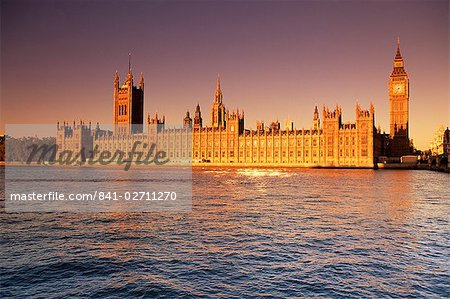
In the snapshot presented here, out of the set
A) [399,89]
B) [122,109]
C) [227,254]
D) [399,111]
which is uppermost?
[399,89]

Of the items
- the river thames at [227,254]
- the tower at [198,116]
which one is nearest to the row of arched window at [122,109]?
the tower at [198,116]

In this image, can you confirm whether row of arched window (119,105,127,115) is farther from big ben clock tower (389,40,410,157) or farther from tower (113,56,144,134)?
big ben clock tower (389,40,410,157)

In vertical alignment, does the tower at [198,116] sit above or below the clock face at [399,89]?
below

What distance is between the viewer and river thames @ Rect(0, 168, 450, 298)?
11203 millimetres

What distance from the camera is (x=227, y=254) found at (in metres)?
14.5

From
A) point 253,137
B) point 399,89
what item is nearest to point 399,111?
point 399,89

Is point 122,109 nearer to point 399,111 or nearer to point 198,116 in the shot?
point 198,116

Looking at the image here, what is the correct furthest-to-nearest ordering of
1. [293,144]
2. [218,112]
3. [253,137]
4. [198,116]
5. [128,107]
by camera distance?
[128,107]
[198,116]
[218,112]
[253,137]
[293,144]

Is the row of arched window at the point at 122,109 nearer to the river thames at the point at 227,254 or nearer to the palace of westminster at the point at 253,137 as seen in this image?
the palace of westminster at the point at 253,137

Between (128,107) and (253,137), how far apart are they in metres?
62.5

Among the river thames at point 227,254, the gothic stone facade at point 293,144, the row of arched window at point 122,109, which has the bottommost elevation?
the river thames at point 227,254

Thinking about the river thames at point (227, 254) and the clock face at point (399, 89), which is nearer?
the river thames at point (227, 254)

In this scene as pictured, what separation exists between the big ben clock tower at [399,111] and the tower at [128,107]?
3585 inches

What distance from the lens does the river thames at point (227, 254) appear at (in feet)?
36.8
